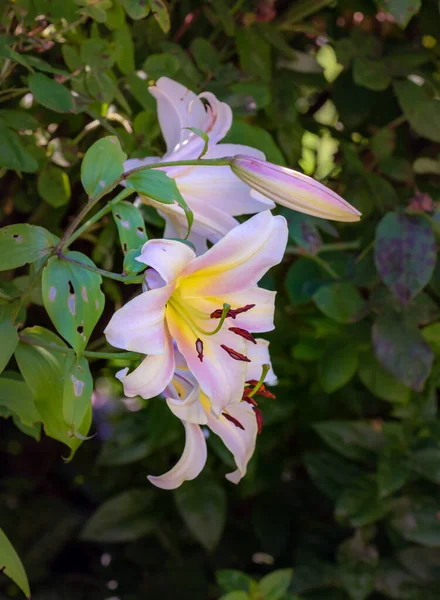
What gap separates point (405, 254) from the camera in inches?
33.2

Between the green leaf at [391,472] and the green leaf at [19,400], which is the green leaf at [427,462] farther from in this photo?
the green leaf at [19,400]

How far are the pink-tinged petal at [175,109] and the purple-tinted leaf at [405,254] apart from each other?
0.29 m

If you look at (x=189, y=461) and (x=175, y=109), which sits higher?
(x=175, y=109)

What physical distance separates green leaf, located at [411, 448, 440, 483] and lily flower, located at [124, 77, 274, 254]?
0.56 metres

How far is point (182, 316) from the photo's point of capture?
550mm

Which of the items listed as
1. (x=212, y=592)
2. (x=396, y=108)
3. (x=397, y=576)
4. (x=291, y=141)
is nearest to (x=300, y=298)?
(x=291, y=141)

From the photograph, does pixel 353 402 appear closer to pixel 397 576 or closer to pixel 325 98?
pixel 397 576

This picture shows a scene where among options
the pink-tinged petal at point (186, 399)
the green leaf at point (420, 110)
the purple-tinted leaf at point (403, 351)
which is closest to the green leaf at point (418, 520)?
the purple-tinted leaf at point (403, 351)

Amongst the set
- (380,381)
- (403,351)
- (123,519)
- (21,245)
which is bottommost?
(123,519)

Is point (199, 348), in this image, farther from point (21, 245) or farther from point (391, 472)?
point (391, 472)

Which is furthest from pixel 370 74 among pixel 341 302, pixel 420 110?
pixel 341 302

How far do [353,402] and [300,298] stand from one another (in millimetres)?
277

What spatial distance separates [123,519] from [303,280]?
0.46 m

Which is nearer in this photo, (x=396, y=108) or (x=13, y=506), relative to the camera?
(x=396, y=108)
